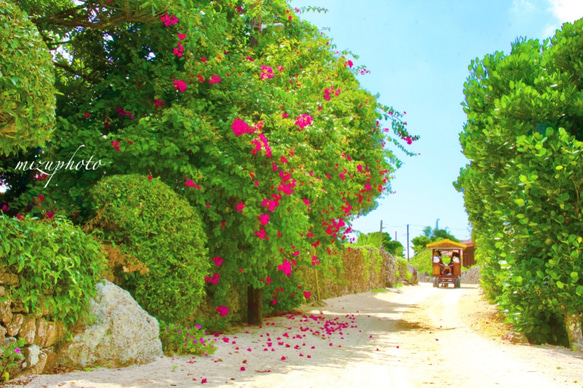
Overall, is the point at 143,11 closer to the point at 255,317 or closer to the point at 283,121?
the point at 283,121

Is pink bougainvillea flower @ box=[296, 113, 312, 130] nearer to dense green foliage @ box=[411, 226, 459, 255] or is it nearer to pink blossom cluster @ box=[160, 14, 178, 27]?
pink blossom cluster @ box=[160, 14, 178, 27]

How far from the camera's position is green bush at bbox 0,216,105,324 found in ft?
16.6

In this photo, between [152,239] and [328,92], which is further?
[328,92]

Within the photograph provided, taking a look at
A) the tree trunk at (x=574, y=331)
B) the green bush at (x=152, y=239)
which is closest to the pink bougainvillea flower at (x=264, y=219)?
the green bush at (x=152, y=239)

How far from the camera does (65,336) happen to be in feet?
18.0

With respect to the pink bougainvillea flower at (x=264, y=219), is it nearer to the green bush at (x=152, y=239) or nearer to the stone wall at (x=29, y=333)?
the green bush at (x=152, y=239)

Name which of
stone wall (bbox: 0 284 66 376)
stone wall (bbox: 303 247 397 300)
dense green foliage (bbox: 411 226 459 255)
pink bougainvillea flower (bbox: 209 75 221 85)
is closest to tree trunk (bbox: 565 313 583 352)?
pink bougainvillea flower (bbox: 209 75 221 85)

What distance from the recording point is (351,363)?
7.06 metres

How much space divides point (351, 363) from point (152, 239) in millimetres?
3379

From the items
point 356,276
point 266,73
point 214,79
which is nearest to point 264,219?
point 214,79

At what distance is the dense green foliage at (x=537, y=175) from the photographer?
25.8ft

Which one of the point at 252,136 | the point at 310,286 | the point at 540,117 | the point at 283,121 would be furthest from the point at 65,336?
the point at 310,286

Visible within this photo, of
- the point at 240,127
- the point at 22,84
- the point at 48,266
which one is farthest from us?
the point at 240,127

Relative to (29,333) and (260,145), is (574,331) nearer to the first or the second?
(260,145)
